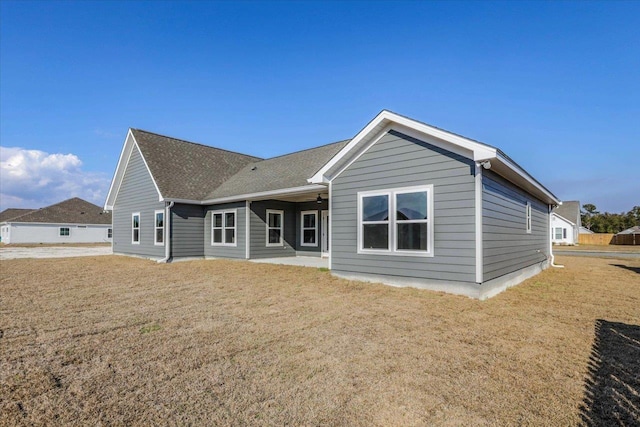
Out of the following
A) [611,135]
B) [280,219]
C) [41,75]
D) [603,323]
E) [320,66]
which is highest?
[320,66]

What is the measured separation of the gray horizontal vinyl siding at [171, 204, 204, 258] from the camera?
14.0m

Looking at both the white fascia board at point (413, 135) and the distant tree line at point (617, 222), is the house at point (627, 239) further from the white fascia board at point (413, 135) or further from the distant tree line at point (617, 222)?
the white fascia board at point (413, 135)

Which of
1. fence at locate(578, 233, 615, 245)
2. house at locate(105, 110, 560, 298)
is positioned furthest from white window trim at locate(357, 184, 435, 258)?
fence at locate(578, 233, 615, 245)

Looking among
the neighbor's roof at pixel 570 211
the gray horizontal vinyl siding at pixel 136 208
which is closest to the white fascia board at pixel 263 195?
the gray horizontal vinyl siding at pixel 136 208

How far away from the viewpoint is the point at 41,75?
13312 millimetres

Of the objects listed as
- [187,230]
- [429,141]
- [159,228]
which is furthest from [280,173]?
[429,141]

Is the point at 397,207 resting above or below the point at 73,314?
above

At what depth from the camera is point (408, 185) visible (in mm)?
7660

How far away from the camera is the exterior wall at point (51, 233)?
33.6m

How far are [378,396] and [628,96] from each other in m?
20.2

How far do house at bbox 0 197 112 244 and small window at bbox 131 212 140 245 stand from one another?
2303 cm

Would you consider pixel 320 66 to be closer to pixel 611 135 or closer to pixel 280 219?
pixel 280 219

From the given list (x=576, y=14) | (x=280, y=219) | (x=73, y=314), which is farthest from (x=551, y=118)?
(x=73, y=314)

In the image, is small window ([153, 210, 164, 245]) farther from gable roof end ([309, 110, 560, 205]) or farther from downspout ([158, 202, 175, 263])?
gable roof end ([309, 110, 560, 205])
